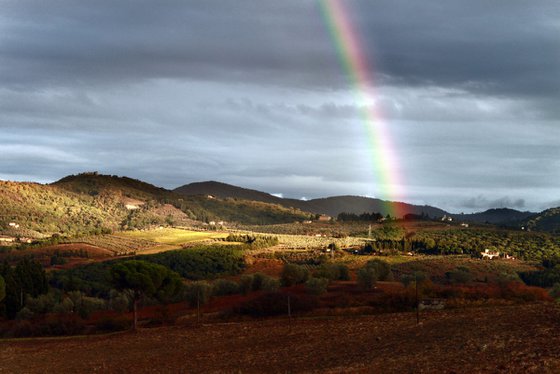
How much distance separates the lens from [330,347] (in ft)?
122

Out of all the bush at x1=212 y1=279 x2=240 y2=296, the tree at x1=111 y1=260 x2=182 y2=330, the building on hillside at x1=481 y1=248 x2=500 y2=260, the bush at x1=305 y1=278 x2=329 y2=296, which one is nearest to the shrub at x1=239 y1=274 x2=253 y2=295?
the bush at x1=212 y1=279 x2=240 y2=296

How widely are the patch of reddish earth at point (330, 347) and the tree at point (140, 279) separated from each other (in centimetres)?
643

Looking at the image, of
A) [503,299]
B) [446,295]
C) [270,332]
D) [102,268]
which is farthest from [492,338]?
[102,268]

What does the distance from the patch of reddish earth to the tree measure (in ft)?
21.1

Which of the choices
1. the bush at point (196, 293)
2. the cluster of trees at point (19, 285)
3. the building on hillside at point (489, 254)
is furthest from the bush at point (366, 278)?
the building on hillside at point (489, 254)

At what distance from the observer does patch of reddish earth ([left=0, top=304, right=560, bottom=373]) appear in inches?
1064

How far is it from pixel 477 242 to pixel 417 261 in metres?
38.1

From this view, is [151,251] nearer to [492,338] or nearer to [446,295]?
[446,295]

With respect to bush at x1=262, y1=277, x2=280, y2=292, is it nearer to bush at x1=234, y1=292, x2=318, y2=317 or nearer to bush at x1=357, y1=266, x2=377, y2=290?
bush at x1=357, y1=266, x2=377, y2=290

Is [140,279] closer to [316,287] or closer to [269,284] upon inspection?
[316,287]

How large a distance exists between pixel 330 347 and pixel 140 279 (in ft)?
103

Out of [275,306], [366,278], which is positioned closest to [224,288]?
[366,278]

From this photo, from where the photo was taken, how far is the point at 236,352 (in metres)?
41.1

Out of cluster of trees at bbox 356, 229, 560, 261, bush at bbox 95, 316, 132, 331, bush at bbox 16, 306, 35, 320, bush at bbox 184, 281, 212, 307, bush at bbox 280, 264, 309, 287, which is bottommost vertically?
bush at bbox 16, 306, 35, 320
